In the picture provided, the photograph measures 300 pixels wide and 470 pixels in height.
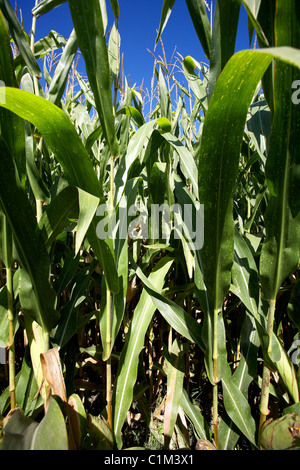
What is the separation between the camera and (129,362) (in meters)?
0.68

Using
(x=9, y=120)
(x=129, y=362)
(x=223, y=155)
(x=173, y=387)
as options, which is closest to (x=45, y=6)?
(x=9, y=120)

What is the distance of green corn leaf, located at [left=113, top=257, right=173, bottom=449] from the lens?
25.1 inches

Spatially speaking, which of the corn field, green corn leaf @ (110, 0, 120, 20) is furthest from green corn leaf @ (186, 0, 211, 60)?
green corn leaf @ (110, 0, 120, 20)

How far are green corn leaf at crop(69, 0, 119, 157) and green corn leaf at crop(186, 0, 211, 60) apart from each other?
0.18 meters

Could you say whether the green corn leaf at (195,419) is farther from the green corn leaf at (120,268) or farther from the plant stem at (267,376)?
the green corn leaf at (120,268)

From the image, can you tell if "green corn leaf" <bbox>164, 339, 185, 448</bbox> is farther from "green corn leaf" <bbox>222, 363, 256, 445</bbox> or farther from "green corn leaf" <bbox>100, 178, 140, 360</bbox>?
"green corn leaf" <bbox>100, 178, 140, 360</bbox>

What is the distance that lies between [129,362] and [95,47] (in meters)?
0.62

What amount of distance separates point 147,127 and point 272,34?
0.31 meters

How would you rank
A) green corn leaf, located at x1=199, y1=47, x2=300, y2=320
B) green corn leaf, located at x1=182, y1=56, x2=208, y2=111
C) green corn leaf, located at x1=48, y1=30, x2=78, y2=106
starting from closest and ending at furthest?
green corn leaf, located at x1=199, y1=47, x2=300, y2=320, green corn leaf, located at x1=48, y1=30, x2=78, y2=106, green corn leaf, located at x1=182, y1=56, x2=208, y2=111

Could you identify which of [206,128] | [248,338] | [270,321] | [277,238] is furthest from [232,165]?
[248,338]

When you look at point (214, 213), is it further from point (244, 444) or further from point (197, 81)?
point (244, 444)

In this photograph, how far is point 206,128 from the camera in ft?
1.42

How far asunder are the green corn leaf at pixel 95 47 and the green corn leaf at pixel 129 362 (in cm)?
45

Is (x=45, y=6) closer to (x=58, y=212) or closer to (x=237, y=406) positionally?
(x=58, y=212)
